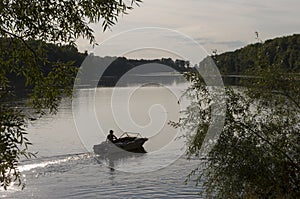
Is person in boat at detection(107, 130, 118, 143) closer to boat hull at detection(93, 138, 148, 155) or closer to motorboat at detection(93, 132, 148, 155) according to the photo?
motorboat at detection(93, 132, 148, 155)

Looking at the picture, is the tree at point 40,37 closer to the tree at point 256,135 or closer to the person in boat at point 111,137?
the tree at point 256,135

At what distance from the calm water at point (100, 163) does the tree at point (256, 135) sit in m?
6.84

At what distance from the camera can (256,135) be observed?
36.0ft

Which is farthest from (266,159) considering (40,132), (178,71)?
(40,132)

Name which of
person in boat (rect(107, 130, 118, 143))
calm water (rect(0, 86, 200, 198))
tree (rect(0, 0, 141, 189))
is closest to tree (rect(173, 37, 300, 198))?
tree (rect(0, 0, 141, 189))

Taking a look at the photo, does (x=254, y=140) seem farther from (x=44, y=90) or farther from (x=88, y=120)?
(x=88, y=120)

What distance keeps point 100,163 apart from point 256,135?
15.8 meters

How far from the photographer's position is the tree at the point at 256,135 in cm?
1059

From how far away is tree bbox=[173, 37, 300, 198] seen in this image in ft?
34.7

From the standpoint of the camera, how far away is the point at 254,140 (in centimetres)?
1084

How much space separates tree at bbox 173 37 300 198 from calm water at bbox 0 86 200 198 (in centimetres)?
684

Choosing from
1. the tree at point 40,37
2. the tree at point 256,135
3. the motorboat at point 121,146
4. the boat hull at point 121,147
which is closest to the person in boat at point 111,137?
the motorboat at point 121,146

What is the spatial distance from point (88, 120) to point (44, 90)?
33.6 metres

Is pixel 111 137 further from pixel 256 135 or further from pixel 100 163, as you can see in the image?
pixel 256 135
